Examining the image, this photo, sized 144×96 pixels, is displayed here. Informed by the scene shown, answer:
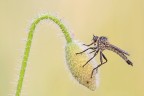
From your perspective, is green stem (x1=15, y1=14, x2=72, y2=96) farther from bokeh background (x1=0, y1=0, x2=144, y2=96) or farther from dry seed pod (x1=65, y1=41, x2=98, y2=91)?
bokeh background (x1=0, y1=0, x2=144, y2=96)

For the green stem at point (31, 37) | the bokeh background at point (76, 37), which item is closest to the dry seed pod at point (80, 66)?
the green stem at point (31, 37)

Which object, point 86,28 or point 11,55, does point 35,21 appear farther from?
point 86,28

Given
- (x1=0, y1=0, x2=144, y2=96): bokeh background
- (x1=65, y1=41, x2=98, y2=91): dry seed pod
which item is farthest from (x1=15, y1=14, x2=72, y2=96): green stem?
(x1=0, y1=0, x2=144, y2=96): bokeh background

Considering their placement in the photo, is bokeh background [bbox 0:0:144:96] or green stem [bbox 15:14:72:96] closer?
green stem [bbox 15:14:72:96]

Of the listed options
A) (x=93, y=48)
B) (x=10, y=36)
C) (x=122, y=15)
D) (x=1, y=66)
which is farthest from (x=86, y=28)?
(x=93, y=48)

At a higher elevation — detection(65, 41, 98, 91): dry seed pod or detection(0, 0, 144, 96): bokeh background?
detection(0, 0, 144, 96): bokeh background
